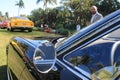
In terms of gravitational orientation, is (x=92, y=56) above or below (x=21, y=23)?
above

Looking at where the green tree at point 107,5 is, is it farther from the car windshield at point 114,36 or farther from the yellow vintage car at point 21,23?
the car windshield at point 114,36

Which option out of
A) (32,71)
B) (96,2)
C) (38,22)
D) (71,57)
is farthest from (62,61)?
(38,22)

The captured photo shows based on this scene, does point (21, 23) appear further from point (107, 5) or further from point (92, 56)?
point (92, 56)

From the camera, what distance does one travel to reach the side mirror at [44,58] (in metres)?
2.38

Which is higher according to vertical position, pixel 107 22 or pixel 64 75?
pixel 107 22

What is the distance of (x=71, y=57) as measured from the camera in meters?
2.44

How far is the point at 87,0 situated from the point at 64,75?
162ft

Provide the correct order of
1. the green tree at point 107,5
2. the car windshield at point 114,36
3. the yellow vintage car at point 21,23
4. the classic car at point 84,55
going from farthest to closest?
the green tree at point 107,5 < the yellow vintage car at point 21,23 < the car windshield at point 114,36 < the classic car at point 84,55

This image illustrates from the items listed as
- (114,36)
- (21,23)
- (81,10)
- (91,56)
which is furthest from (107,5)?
(91,56)

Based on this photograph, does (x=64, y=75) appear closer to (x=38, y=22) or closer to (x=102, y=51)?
(x=102, y=51)

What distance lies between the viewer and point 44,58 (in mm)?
2430

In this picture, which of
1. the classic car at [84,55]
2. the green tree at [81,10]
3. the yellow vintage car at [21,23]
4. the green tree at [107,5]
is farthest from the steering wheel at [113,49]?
the green tree at [81,10]

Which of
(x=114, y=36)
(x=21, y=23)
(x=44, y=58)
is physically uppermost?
(x=114, y=36)

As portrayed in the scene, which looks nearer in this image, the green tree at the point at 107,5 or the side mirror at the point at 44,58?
the side mirror at the point at 44,58
